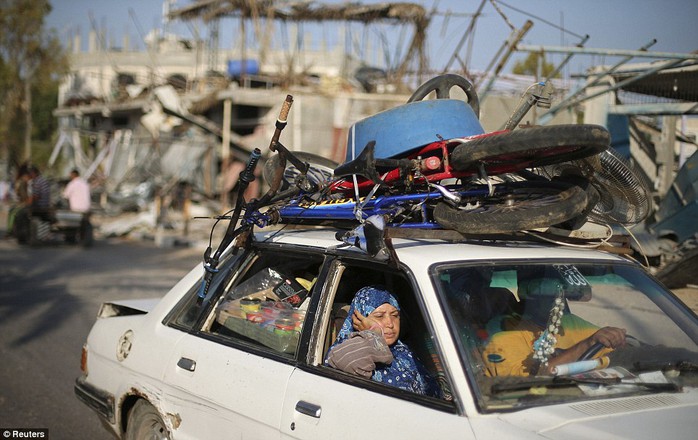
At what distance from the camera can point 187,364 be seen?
134 inches

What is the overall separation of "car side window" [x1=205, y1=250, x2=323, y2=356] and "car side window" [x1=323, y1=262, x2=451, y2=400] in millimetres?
150

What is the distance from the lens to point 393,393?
2.56m

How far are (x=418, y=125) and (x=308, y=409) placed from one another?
1469 mm

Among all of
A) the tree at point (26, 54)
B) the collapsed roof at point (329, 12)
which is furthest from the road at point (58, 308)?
the tree at point (26, 54)

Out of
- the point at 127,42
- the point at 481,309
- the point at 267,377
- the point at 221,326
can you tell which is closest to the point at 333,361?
the point at 267,377

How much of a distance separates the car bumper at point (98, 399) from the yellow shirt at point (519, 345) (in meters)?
2.30

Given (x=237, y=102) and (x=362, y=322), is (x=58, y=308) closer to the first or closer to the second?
(x=362, y=322)

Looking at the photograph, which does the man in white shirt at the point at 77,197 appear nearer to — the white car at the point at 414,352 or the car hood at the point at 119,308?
the car hood at the point at 119,308

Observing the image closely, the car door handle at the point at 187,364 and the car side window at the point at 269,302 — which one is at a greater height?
the car side window at the point at 269,302

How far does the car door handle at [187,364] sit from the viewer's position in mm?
3383

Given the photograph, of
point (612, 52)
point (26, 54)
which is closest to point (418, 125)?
point (612, 52)

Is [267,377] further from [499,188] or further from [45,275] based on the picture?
[45,275]

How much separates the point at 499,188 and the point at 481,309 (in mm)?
715

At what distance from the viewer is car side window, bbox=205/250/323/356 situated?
3303mm
